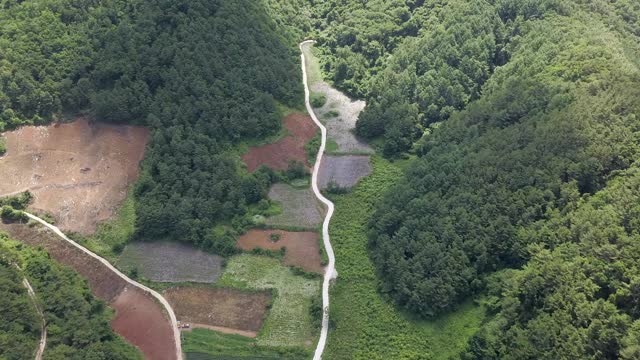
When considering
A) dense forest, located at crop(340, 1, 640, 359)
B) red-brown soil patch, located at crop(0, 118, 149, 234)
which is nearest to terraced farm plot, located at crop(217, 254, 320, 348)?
dense forest, located at crop(340, 1, 640, 359)

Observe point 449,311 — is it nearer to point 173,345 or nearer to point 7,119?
point 173,345

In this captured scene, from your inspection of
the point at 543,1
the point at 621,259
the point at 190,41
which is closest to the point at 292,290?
the point at 621,259

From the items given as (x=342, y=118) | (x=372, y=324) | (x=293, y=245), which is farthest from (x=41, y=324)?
(x=342, y=118)

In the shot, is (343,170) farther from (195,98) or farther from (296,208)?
(195,98)

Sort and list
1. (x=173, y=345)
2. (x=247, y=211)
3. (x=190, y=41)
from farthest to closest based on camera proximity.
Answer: (x=190, y=41)
(x=247, y=211)
(x=173, y=345)

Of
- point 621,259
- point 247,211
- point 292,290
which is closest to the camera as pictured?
point 621,259

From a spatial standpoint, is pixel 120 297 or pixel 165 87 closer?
pixel 120 297

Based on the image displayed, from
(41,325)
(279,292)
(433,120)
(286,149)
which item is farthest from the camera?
(433,120)
